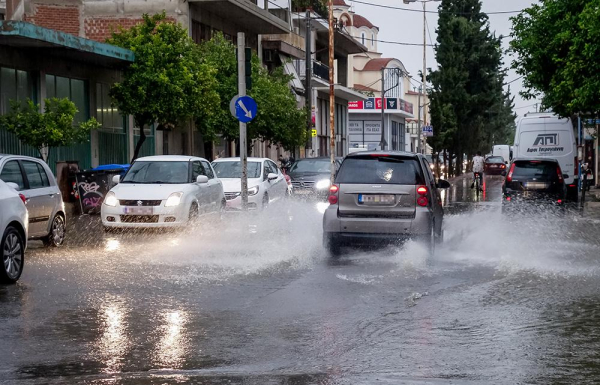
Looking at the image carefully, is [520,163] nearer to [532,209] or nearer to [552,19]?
[532,209]

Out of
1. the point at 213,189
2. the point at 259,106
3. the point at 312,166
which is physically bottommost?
the point at 213,189

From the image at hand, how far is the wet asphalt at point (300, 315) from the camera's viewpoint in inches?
277

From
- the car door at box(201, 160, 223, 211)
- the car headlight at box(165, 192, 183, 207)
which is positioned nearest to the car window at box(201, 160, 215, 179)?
the car door at box(201, 160, 223, 211)

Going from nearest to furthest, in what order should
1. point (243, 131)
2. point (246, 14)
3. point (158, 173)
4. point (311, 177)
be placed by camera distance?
point (158, 173) < point (243, 131) < point (311, 177) < point (246, 14)

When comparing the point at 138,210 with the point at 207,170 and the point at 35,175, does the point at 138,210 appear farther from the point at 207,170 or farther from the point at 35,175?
the point at 207,170

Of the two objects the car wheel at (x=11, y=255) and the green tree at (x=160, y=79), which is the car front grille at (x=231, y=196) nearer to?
the green tree at (x=160, y=79)

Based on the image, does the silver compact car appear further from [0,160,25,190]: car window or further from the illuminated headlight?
the illuminated headlight

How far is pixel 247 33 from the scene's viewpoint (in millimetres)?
47562

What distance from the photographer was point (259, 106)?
123 feet

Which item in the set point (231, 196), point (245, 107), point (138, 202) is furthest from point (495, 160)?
point (138, 202)

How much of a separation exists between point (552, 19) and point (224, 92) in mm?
12094

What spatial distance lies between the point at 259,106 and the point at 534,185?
14.1m

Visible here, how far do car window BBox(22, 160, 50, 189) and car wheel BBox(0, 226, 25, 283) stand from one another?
3.59m

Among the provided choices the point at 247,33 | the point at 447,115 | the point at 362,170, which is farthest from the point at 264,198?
the point at 447,115
